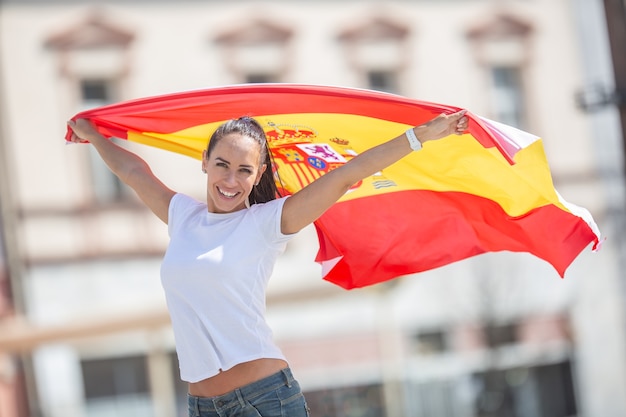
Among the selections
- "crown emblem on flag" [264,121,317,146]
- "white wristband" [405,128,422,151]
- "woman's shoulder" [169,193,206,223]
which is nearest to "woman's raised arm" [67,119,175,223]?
"woman's shoulder" [169,193,206,223]

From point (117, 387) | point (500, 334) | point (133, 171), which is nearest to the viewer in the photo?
point (133, 171)

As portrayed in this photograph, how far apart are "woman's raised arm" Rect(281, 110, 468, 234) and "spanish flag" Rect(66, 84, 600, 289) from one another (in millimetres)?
619

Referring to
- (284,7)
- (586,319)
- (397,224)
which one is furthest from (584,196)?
(397,224)

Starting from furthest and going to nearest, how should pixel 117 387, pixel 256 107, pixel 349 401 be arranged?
pixel 349 401 < pixel 117 387 < pixel 256 107

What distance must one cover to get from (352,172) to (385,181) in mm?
1218

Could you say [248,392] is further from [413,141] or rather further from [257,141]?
[413,141]

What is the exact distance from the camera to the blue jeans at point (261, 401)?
12.3 feet

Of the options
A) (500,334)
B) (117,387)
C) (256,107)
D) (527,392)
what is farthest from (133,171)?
(527,392)

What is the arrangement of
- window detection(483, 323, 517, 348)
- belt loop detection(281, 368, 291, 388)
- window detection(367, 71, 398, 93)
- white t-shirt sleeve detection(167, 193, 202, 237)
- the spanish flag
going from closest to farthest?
belt loop detection(281, 368, 291, 388) → white t-shirt sleeve detection(167, 193, 202, 237) → the spanish flag → window detection(483, 323, 517, 348) → window detection(367, 71, 398, 93)

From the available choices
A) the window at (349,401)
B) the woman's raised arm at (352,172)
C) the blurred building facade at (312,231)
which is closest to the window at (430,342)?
the blurred building facade at (312,231)

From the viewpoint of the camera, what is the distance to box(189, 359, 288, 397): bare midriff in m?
3.78

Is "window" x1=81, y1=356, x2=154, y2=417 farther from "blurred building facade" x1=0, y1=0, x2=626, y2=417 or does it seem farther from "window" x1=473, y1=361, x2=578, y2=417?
"window" x1=473, y1=361, x2=578, y2=417

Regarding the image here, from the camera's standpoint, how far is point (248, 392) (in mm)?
3762

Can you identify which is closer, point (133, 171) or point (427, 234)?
point (133, 171)
